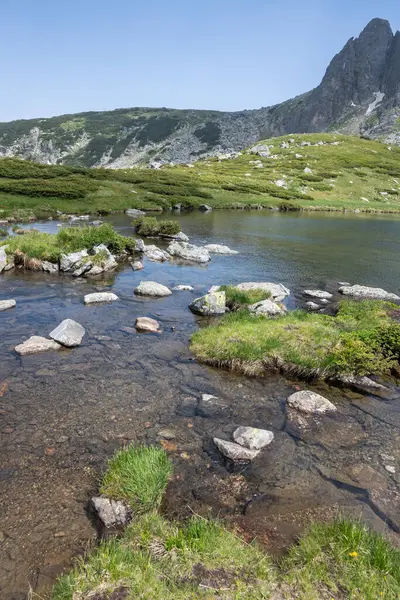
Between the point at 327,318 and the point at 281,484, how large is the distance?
410 inches

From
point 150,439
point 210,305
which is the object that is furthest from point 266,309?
point 150,439

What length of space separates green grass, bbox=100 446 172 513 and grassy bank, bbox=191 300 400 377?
19.7 feet

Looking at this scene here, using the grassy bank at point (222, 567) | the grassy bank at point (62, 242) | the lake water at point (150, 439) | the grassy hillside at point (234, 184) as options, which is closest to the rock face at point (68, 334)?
the lake water at point (150, 439)

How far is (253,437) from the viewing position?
9.33 meters

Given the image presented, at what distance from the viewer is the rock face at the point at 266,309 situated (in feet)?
60.1

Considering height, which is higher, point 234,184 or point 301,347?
point 234,184

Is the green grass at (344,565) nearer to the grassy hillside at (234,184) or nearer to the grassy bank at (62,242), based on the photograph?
the grassy bank at (62,242)

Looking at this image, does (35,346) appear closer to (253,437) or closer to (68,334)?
(68,334)

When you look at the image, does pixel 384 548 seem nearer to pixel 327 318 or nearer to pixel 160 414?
pixel 160 414

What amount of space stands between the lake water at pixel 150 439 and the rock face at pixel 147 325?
1.48 feet

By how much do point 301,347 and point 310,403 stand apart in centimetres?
303

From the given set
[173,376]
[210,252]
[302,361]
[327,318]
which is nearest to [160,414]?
[173,376]

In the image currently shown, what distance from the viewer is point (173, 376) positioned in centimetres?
1254

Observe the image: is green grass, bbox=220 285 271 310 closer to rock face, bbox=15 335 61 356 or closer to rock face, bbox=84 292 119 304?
rock face, bbox=84 292 119 304
